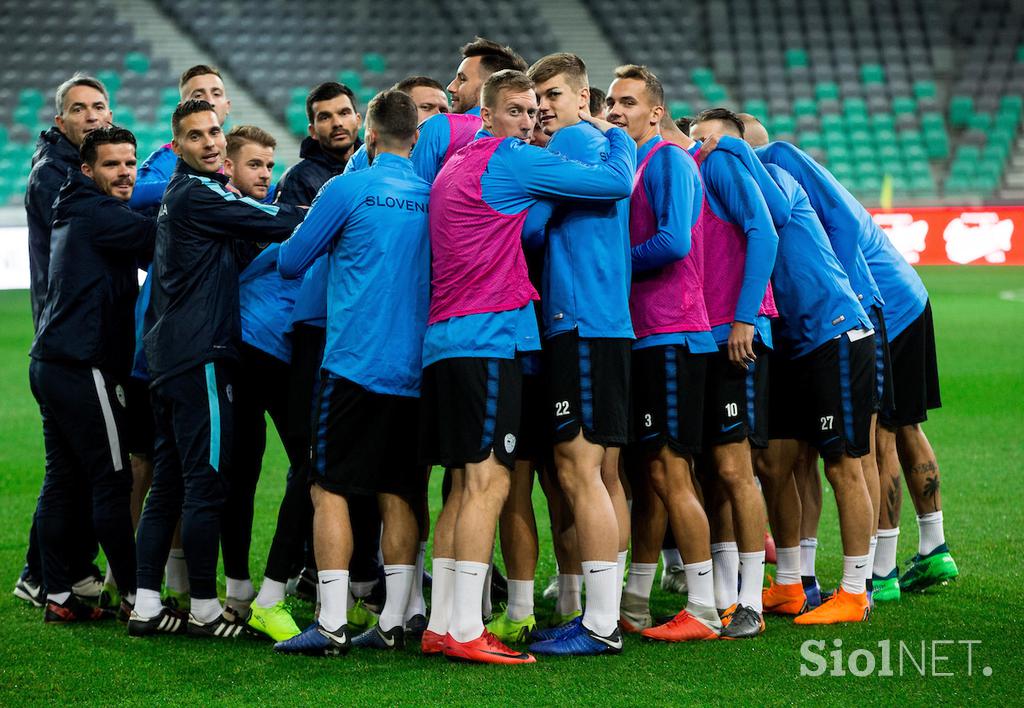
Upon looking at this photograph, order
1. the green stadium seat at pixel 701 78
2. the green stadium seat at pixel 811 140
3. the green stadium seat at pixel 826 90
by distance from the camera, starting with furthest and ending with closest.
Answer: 1. the green stadium seat at pixel 826 90
2. the green stadium seat at pixel 701 78
3. the green stadium seat at pixel 811 140

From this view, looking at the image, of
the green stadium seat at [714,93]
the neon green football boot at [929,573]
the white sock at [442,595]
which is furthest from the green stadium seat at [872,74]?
the white sock at [442,595]

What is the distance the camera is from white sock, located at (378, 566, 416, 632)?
461cm

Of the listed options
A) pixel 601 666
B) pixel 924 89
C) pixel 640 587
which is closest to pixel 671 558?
pixel 640 587

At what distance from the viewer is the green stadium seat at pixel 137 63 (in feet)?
86.0

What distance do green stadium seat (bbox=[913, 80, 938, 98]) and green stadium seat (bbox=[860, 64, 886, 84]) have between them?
75 centimetres

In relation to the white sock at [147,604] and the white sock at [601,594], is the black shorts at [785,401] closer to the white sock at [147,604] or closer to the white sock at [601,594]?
the white sock at [601,594]

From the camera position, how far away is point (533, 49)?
2762 centimetres

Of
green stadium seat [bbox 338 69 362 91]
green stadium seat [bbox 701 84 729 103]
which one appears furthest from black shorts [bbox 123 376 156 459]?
green stadium seat [bbox 701 84 729 103]

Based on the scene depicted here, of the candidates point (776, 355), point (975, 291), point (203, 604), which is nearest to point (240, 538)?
point (203, 604)

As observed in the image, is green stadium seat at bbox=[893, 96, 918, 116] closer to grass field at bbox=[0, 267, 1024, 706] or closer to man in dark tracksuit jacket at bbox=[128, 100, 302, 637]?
grass field at bbox=[0, 267, 1024, 706]

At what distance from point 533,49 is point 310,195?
22982 millimetres

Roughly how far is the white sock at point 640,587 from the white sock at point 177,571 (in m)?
1.84

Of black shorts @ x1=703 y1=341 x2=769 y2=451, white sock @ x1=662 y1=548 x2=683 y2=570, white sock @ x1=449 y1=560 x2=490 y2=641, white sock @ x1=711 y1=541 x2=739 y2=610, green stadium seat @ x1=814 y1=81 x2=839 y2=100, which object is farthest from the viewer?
green stadium seat @ x1=814 y1=81 x2=839 y2=100

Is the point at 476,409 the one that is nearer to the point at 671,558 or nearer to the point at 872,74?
the point at 671,558
